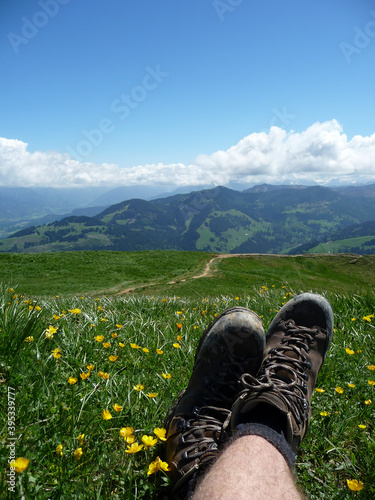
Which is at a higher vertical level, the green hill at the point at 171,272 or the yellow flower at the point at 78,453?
the yellow flower at the point at 78,453

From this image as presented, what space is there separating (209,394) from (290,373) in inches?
27.1

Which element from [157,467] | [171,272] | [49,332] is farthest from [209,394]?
[171,272]

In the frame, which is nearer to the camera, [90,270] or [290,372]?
[290,372]

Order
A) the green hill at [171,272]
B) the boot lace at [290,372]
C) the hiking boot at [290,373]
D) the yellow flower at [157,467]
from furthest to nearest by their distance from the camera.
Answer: the green hill at [171,272]
the boot lace at [290,372]
the hiking boot at [290,373]
the yellow flower at [157,467]

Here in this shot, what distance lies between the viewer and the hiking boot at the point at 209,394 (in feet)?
5.05

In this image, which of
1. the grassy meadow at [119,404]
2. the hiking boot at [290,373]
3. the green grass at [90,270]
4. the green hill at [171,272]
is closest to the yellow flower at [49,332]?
the grassy meadow at [119,404]

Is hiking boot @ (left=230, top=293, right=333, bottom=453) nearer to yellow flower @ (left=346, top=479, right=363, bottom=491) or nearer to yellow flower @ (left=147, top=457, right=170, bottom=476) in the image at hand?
yellow flower @ (left=346, top=479, right=363, bottom=491)

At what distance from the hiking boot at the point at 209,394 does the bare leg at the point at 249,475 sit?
13cm

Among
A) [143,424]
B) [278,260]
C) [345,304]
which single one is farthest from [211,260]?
[143,424]

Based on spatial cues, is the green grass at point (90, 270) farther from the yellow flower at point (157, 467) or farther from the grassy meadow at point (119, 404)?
the yellow flower at point (157, 467)

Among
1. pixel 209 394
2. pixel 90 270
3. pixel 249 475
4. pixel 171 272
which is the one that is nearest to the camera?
pixel 249 475

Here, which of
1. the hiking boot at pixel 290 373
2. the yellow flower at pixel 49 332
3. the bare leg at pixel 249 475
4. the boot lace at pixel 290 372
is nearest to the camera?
the bare leg at pixel 249 475

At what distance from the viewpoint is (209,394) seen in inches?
80.0

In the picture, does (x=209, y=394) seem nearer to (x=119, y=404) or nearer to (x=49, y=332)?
(x=119, y=404)
